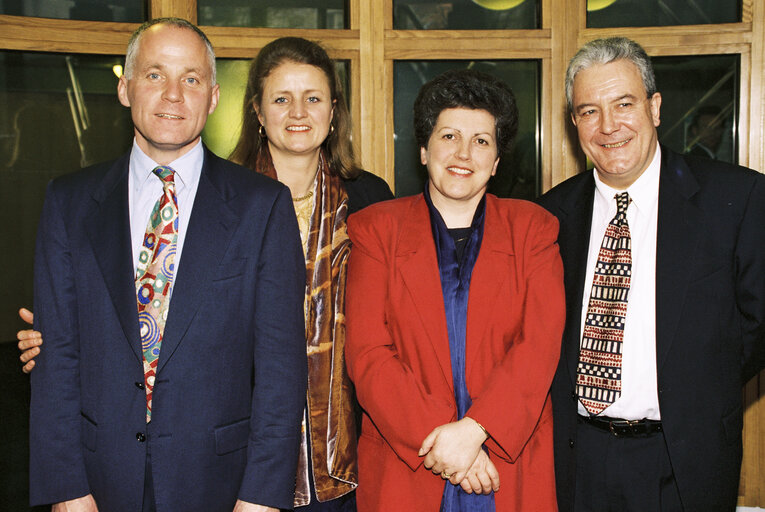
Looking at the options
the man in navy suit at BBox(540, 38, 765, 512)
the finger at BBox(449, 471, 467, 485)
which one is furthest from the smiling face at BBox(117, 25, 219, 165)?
the man in navy suit at BBox(540, 38, 765, 512)

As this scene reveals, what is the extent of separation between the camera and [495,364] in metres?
1.97

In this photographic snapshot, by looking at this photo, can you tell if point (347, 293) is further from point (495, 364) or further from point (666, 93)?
point (666, 93)

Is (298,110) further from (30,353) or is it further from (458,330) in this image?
(30,353)

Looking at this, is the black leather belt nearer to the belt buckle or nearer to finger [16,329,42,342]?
the belt buckle

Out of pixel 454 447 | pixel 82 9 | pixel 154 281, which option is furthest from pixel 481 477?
pixel 82 9

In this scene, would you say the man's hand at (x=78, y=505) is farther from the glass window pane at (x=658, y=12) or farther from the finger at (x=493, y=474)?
the glass window pane at (x=658, y=12)

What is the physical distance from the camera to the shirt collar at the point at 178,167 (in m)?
1.81

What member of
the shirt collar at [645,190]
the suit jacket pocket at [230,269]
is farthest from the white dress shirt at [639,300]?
the suit jacket pocket at [230,269]

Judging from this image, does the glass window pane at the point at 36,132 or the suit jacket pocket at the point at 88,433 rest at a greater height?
the glass window pane at the point at 36,132

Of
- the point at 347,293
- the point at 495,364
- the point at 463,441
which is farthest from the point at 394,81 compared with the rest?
the point at 463,441

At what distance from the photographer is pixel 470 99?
6.71 ft

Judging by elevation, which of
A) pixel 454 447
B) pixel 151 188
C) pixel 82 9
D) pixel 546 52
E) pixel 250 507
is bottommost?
pixel 250 507

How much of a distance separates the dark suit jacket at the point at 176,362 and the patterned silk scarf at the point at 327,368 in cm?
35

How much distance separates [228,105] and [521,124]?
1583mm
